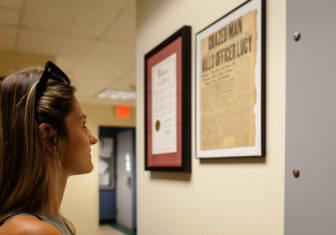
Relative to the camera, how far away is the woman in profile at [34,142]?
2.61 feet

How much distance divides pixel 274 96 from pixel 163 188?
3.08 ft

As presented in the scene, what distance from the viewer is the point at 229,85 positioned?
128cm

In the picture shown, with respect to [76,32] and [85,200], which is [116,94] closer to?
[85,200]

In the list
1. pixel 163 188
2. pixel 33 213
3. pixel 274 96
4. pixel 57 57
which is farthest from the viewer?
pixel 57 57

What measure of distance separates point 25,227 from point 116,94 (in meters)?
4.98

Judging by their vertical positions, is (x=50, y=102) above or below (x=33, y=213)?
above

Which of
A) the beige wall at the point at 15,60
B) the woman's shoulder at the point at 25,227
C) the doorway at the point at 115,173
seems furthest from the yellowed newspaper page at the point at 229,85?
the doorway at the point at 115,173

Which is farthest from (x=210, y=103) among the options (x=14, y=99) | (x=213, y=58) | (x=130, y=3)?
Result: (x=130, y=3)

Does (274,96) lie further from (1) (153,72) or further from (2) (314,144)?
(1) (153,72)

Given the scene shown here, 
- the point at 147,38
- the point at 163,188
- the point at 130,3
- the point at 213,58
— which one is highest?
the point at 130,3

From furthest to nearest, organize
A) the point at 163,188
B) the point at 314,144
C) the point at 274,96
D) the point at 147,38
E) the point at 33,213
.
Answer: the point at 147,38 → the point at 163,188 → the point at 274,96 → the point at 314,144 → the point at 33,213

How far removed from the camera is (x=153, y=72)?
1920 mm

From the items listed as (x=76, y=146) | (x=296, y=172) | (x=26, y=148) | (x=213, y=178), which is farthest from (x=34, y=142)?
(x=213, y=178)

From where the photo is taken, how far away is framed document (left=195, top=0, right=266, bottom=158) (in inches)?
45.0
